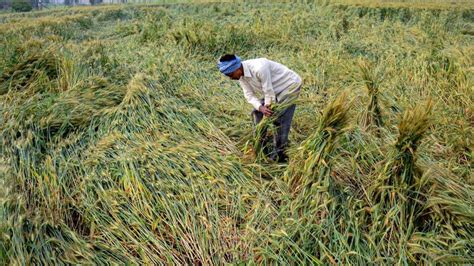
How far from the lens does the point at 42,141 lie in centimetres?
354

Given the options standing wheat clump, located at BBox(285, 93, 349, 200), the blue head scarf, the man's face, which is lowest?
standing wheat clump, located at BBox(285, 93, 349, 200)

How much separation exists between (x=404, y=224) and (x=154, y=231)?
1926 mm

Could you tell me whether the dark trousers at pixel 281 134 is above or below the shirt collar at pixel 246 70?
below

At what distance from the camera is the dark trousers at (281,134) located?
11.6 feet

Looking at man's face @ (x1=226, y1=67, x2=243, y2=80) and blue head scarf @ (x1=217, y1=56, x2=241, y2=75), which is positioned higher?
blue head scarf @ (x1=217, y1=56, x2=241, y2=75)

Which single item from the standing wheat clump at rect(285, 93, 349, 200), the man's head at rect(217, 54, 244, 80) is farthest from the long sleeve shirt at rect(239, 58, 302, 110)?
the standing wheat clump at rect(285, 93, 349, 200)

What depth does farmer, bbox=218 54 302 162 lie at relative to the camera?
329 centimetres

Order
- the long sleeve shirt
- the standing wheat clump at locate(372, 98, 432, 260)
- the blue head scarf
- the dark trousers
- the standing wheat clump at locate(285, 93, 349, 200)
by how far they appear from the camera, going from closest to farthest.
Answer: the standing wheat clump at locate(372, 98, 432, 260) < the standing wheat clump at locate(285, 93, 349, 200) < the blue head scarf < the long sleeve shirt < the dark trousers

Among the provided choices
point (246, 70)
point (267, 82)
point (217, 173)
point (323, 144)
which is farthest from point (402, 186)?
point (246, 70)

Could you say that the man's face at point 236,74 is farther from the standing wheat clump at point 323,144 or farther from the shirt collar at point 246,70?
the standing wheat clump at point 323,144

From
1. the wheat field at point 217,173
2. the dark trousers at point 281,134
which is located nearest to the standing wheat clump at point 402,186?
the wheat field at point 217,173

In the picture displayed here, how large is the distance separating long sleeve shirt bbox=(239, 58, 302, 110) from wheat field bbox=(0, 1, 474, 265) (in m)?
0.46

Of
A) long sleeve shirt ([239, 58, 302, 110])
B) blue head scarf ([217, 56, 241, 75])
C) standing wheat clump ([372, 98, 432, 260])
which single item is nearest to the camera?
standing wheat clump ([372, 98, 432, 260])

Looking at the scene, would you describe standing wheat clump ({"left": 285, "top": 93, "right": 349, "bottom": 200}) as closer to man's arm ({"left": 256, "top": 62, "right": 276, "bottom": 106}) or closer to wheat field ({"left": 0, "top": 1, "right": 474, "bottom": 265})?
wheat field ({"left": 0, "top": 1, "right": 474, "bottom": 265})
